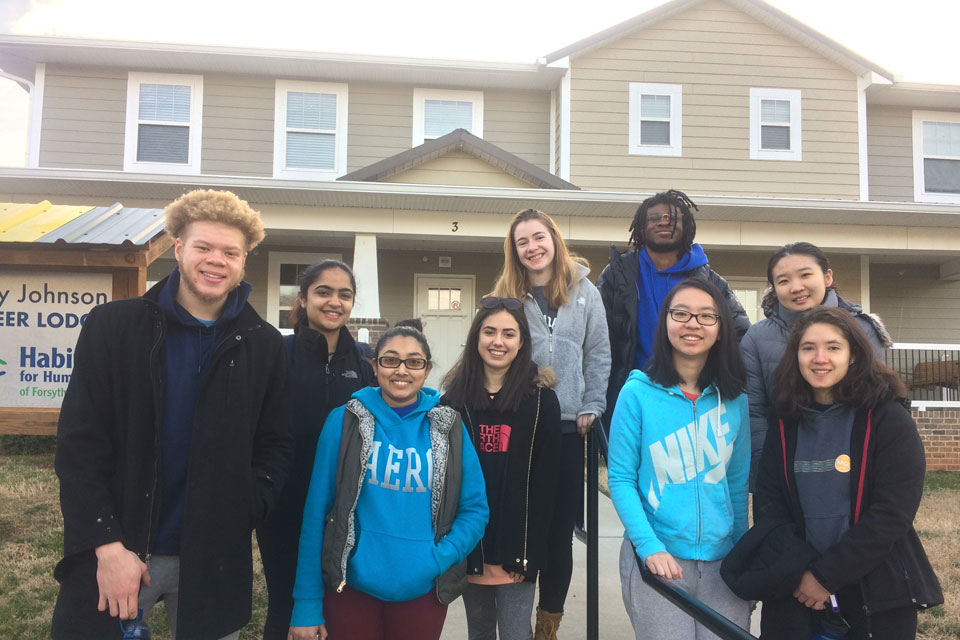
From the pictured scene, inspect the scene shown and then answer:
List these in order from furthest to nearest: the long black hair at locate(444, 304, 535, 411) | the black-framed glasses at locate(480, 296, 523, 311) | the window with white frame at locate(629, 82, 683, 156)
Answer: the window with white frame at locate(629, 82, 683, 156) → the black-framed glasses at locate(480, 296, 523, 311) → the long black hair at locate(444, 304, 535, 411)

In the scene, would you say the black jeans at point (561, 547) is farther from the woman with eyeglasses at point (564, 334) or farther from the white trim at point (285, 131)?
the white trim at point (285, 131)

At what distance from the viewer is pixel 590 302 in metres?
2.95

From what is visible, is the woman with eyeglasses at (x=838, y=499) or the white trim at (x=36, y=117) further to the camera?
the white trim at (x=36, y=117)

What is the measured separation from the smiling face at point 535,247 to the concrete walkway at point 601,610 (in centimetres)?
179

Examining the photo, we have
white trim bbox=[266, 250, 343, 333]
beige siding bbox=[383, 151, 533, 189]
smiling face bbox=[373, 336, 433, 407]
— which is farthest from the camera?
white trim bbox=[266, 250, 343, 333]

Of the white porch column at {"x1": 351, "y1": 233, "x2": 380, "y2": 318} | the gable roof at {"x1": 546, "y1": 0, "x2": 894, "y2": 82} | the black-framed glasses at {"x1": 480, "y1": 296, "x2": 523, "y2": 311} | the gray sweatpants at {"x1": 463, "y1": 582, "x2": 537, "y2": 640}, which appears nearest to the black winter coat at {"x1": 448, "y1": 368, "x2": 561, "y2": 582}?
the gray sweatpants at {"x1": 463, "y1": 582, "x2": 537, "y2": 640}

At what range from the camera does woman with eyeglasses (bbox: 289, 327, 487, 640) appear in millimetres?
2176

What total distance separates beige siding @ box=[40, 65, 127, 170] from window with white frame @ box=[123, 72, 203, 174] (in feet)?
0.63

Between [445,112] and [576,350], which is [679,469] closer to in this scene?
[576,350]

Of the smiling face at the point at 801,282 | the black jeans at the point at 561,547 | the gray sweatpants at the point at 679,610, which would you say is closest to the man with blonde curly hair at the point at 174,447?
the black jeans at the point at 561,547

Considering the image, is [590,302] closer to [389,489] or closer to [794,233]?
[389,489]

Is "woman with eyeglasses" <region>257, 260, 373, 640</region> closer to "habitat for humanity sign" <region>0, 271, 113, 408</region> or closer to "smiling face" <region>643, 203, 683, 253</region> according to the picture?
"habitat for humanity sign" <region>0, 271, 113, 408</region>

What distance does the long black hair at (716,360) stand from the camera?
2248 millimetres

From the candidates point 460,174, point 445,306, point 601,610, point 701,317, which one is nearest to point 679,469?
point 701,317
